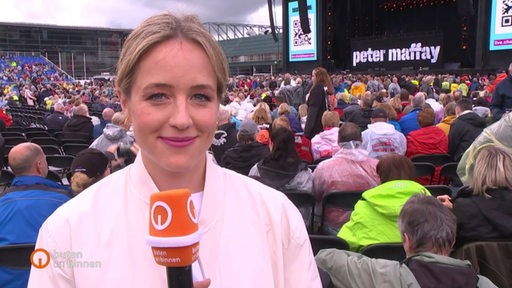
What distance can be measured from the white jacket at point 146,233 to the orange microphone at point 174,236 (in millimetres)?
152

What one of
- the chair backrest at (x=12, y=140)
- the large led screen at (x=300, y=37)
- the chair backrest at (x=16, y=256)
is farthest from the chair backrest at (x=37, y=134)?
the large led screen at (x=300, y=37)

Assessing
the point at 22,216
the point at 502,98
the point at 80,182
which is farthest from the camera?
the point at 502,98

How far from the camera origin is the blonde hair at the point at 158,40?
965 millimetres

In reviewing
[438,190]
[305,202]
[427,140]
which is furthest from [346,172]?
[427,140]

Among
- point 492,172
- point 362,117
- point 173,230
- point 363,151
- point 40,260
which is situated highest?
point 173,230

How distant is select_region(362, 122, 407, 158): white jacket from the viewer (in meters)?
5.24

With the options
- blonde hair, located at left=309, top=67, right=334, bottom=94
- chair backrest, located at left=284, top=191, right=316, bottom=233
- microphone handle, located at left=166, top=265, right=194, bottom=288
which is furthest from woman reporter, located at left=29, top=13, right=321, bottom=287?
blonde hair, located at left=309, top=67, right=334, bottom=94

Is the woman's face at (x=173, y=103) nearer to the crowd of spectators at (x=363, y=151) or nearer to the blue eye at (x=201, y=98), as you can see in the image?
the blue eye at (x=201, y=98)

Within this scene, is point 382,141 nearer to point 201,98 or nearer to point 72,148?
point 201,98

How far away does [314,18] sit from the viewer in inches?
971

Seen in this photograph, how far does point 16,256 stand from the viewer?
2.52 m

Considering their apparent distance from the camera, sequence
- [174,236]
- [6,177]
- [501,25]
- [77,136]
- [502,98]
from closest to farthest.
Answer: [174,236]
[6,177]
[502,98]
[77,136]
[501,25]

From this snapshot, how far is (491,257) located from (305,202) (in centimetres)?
161

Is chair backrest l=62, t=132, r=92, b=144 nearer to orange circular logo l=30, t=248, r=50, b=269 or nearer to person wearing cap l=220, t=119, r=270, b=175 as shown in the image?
person wearing cap l=220, t=119, r=270, b=175
